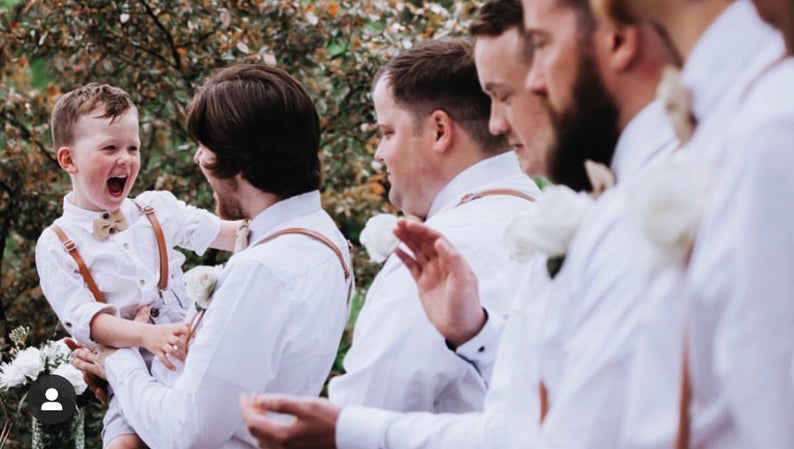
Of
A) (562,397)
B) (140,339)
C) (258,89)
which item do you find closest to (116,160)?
(140,339)

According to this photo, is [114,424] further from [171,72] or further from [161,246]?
[171,72]

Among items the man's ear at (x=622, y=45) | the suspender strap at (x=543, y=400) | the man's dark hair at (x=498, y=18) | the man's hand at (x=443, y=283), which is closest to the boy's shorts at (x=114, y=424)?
the man's hand at (x=443, y=283)

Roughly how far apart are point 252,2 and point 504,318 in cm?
457

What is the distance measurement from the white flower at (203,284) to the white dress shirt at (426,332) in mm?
586

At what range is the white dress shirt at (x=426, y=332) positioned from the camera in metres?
3.09

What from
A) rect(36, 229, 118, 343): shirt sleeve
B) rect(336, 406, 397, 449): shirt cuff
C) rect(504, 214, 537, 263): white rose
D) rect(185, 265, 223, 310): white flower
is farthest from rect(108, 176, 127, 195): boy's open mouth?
rect(504, 214, 537, 263): white rose

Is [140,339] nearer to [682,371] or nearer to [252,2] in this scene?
[682,371]

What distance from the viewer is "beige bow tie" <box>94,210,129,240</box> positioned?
15.6ft

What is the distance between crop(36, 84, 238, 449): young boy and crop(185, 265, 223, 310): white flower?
83 cm

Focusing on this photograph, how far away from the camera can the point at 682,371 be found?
1782 mm

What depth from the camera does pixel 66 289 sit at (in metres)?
4.64

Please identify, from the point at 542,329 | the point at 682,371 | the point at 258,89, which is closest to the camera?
the point at 682,371

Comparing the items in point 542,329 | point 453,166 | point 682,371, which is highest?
point 682,371

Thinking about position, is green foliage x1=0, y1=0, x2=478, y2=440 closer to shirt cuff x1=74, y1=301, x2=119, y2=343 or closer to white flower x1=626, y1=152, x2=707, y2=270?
shirt cuff x1=74, y1=301, x2=119, y2=343
